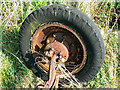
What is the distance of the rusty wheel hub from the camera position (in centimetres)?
239

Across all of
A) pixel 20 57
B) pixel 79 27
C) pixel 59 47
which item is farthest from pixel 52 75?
pixel 20 57

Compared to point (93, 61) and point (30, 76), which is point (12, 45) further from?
point (93, 61)

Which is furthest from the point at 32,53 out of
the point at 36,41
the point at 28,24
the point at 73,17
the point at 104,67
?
the point at 104,67

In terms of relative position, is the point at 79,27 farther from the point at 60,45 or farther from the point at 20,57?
the point at 20,57

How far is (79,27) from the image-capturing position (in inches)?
87.4

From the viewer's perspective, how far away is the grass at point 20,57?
308 cm

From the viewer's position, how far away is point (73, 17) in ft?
7.22

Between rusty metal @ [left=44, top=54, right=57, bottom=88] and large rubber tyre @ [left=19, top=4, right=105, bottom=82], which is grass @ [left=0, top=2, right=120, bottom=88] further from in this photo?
rusty metal @ [left=44, top=54, right=57, bottom=88]

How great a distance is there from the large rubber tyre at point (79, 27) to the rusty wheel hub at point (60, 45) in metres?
0.07

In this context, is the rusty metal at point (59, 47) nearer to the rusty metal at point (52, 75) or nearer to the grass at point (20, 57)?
the rusty metal at point (52, 75)

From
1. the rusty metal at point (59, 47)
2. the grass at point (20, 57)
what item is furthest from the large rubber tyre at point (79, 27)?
the grass at point (20, 57)

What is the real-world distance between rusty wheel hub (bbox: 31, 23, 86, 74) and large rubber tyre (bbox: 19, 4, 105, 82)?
74 mm

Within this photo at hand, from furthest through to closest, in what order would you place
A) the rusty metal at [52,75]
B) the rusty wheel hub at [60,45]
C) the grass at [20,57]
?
1. the grass at [20,57]
2. the rusty wheel hub at [60,45]
3. the rusty metal at [52,75]

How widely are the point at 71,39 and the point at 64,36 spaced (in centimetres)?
12
